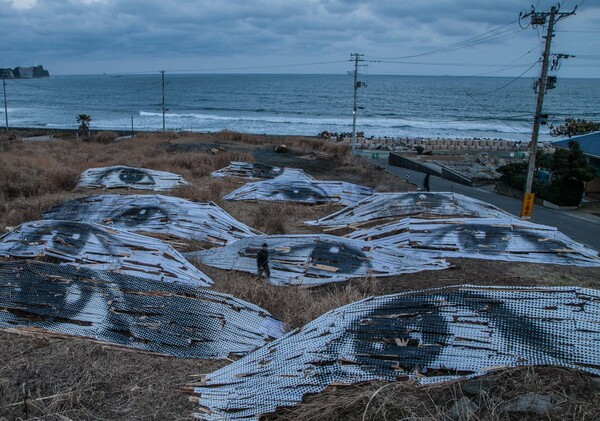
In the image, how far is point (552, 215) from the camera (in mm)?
25922

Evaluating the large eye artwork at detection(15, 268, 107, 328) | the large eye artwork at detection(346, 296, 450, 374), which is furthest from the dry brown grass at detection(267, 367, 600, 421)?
the large eye artwork at detection(15, 268, 107, 328)

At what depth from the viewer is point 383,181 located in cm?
2650

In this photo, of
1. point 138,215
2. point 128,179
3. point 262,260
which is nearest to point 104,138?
point 128,179

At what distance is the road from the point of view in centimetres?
2147

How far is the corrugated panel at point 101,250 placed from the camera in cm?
949

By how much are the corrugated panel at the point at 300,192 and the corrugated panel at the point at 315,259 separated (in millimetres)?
8049

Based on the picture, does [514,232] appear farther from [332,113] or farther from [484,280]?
[332,113]

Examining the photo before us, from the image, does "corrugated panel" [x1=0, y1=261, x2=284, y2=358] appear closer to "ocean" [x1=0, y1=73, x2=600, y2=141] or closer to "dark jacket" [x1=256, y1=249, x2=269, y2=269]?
"dark jacket" [x1=256, y1=249, x2=269, y2=269]

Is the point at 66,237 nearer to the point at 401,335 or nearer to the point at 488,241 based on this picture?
the point at 401,335

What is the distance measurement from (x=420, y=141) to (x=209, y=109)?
54605mm

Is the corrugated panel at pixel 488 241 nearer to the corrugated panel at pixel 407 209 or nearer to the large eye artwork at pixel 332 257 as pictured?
the corrugated panel at pixel 407 209

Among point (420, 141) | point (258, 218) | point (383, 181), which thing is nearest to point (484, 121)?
point (420, 141)

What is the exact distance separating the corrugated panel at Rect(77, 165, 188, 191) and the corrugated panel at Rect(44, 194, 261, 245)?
14.8 feet

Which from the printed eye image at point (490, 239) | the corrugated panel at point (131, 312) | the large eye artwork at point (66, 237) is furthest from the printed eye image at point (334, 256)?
the large eye artwork at point (66, 237)
